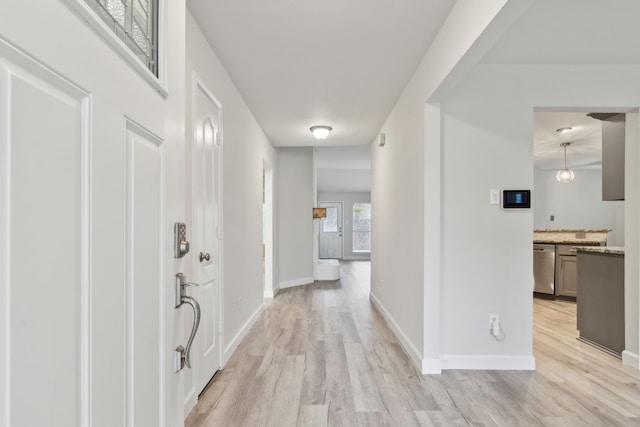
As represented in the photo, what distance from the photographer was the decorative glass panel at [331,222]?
12211 millimetres

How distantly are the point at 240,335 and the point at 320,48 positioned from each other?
2519 mm

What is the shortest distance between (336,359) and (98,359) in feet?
8.37

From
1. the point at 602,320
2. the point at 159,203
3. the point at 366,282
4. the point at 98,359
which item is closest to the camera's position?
the point at 98,359

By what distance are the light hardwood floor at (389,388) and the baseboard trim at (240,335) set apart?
0.20ft

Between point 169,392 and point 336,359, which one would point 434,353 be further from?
point 169,392

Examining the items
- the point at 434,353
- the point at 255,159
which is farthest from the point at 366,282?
the point at 434,353

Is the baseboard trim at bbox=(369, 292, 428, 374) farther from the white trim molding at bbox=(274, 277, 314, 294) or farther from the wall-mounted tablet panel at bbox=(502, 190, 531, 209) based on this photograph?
the white trim molding at bbox=(274, 277, 314, 294)

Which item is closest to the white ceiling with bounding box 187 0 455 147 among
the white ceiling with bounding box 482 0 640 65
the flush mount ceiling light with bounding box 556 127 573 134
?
the white ceiling with bounding box 482 0 640 65

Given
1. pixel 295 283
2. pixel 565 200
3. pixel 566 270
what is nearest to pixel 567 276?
pixel 566 270

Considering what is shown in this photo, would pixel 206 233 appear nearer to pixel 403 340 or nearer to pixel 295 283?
pixel 403 340

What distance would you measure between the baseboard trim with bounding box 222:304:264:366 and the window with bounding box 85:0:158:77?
2.45 meters

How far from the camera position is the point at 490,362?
2.75 m

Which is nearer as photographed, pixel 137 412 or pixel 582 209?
pixel 137 412

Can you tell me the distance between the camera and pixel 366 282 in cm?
718
